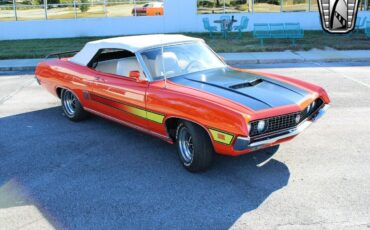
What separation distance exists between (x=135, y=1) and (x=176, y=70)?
625 inches

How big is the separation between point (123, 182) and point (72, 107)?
2.81 m

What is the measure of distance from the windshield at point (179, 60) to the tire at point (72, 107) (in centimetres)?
182

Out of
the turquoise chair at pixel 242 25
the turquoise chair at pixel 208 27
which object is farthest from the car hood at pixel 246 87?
the turquoise chair at pixel 208 27

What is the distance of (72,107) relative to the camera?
23.8 ft

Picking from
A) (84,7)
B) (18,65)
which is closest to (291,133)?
(18,65)

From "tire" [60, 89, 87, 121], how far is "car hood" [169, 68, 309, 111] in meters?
2.14

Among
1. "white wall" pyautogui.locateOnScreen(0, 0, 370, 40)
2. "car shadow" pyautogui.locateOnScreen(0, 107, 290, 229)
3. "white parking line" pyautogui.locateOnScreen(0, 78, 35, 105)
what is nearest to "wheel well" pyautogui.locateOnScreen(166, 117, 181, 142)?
"car shadow" pyautogui.locateOnScreen(0, 107, 290, 229)

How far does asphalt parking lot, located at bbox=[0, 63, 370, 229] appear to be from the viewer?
4035 millimetres

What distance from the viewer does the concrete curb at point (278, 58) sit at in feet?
44.1

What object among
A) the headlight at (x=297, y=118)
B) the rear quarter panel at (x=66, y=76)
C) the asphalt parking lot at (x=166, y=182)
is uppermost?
the rear quarter panel at (x=66, y=76)

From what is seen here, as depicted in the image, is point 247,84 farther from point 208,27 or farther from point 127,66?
point 208,27

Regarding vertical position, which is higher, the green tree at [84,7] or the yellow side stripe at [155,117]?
the green tree at [84,7]

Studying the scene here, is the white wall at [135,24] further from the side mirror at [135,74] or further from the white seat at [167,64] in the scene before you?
the side mirror at [135,74]

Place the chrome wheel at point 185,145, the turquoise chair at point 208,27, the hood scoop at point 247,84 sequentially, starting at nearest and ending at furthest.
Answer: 1. the chrome wheel at point 185,145
2. the hood scoop at point 247,84
3. the turquoise chair at point 208,27
